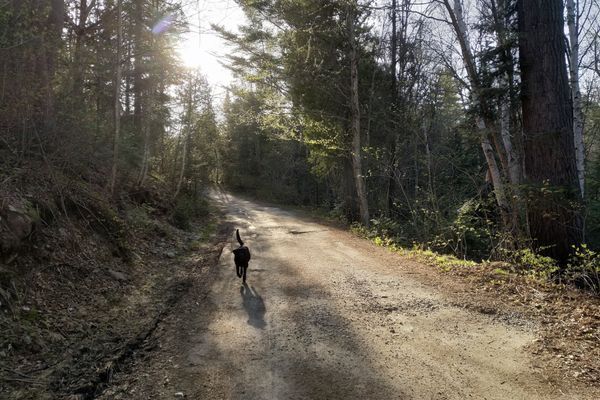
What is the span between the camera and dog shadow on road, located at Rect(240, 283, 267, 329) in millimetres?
5082

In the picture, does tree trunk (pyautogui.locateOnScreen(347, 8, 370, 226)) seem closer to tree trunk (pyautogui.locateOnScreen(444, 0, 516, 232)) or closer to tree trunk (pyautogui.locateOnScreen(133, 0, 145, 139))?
tree trunk (pyautogui.locateOnScreen(444, 0, 516, 232))

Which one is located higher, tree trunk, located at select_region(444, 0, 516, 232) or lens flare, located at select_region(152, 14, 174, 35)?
lens flare, located at select_region(152, 14, 174, 35)

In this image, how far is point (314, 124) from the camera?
54.5 feet

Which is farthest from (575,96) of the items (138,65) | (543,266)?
(138,65)

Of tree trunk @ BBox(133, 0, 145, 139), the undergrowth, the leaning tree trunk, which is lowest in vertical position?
the undergrowth

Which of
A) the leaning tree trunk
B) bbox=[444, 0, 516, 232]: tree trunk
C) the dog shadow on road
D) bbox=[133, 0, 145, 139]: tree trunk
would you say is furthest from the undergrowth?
bbox=[133, 0, 145, 139]: tree trunk

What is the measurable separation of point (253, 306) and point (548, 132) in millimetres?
5553

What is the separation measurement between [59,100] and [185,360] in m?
5.91

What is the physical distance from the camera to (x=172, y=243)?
10414 millimetres

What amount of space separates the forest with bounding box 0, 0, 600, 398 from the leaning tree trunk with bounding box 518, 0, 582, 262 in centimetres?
2

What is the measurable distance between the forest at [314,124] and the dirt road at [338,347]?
4.59 feet

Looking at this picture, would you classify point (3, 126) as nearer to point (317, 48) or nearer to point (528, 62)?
point (528, 62)

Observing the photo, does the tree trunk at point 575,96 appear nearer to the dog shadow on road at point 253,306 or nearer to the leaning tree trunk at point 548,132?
the leaning tree trunk at point 548,132

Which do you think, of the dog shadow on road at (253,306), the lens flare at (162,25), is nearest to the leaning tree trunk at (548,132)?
the dog shadow on road at (253,306)
